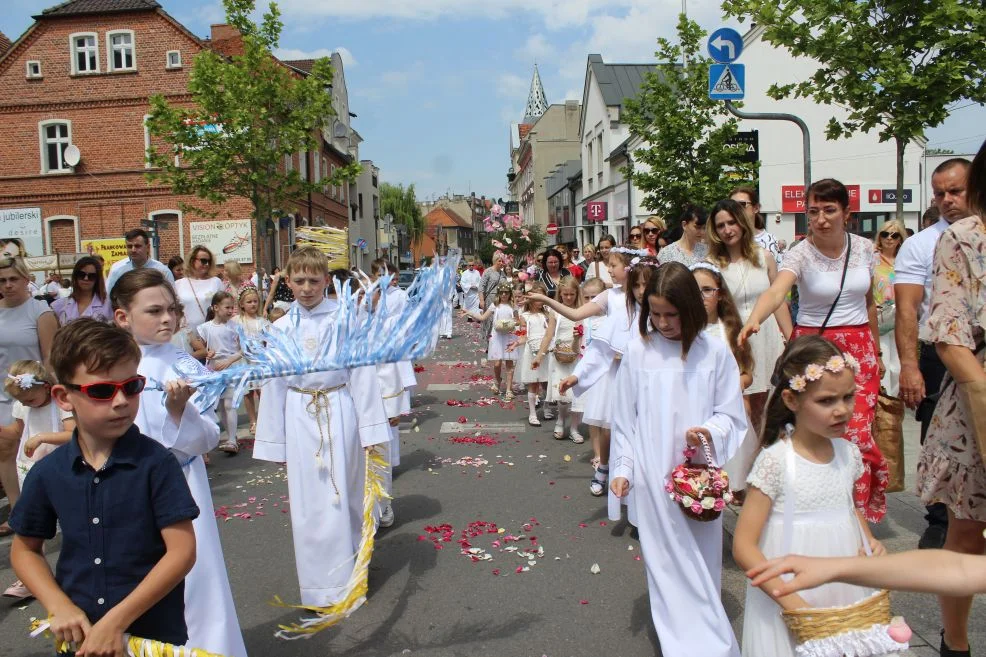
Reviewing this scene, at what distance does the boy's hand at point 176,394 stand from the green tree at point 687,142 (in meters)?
12.0

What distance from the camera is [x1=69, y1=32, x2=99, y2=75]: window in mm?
31031

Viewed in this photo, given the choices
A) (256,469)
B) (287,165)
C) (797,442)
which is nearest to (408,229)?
(287,165)

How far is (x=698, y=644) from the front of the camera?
3.53m

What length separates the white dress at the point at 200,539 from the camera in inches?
131

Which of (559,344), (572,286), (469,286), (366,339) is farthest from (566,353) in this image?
(469,286)

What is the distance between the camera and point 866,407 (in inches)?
175

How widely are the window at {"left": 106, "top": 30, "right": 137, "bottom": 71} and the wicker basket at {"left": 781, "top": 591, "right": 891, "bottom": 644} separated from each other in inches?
1334

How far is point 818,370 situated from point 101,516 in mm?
2422

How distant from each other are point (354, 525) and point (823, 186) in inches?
134

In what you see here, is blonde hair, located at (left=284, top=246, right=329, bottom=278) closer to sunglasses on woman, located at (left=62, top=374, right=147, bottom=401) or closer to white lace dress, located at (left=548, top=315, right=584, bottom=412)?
sunglasses on woman, located at (left=62, top=374, right=147, bottom=401)

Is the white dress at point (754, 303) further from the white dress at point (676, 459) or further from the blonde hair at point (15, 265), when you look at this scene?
the blonde hair at point (15, 265)

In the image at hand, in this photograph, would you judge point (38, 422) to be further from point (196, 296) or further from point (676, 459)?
point (676, 459)

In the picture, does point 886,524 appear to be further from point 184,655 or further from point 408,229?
point 408,229

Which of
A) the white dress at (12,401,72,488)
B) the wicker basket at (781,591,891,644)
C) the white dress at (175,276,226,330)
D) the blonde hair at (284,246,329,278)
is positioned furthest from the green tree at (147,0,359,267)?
the wicker basket at (781,591,891,644)
